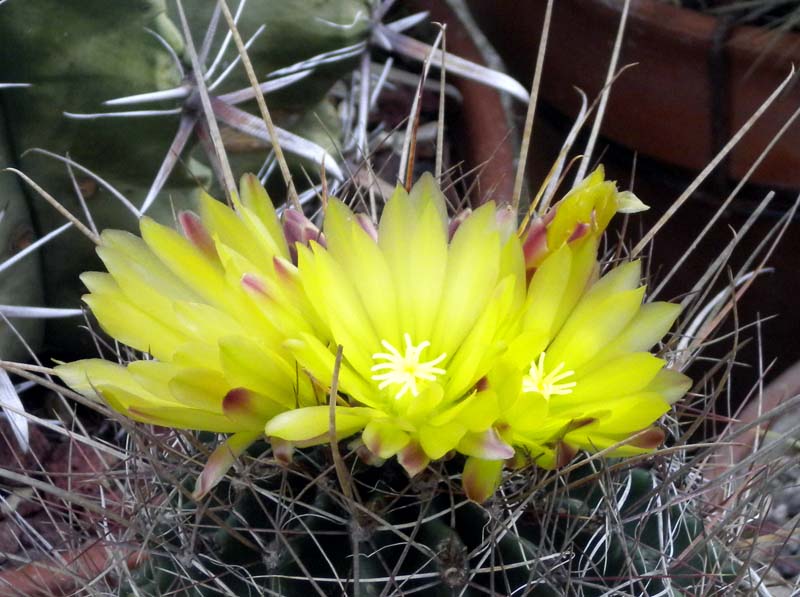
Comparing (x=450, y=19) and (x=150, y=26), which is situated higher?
(x=150, y=26)

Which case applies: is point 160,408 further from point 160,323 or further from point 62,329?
point 62,329

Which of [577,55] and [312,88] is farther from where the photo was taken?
[577,55]

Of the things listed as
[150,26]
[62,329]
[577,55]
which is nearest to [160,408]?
[150,26]

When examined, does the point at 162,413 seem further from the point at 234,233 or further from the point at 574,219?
the point at 574,219

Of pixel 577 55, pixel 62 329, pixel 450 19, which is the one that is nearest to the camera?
pixel 62 329

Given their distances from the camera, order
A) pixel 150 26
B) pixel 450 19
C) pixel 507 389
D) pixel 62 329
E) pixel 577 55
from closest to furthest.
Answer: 1. pixel 507 389
2. pixel 150 26
3. pixel 62 329
4. pixel 577 55
5. pixel 450 19

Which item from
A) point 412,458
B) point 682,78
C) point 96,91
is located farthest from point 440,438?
point 682,78

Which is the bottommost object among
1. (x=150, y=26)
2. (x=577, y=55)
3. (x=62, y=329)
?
(x=62, y=329)
